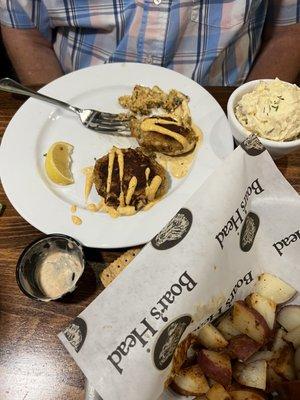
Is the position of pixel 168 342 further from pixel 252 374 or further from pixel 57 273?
pixel 57 273

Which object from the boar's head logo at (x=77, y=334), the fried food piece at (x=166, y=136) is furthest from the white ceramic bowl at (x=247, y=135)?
the boar's head logo at (x=77, y=334)

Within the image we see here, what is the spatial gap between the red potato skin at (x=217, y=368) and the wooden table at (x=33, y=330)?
1.01 ft

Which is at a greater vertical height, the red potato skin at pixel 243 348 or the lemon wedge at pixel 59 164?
the lemon wedge at pixel 59 164

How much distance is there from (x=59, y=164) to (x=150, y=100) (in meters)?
0.40

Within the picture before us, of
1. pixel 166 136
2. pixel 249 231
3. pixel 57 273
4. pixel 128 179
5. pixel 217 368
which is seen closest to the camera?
pixel 217 368

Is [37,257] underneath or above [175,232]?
underneath

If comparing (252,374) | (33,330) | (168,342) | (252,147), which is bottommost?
(33,330)

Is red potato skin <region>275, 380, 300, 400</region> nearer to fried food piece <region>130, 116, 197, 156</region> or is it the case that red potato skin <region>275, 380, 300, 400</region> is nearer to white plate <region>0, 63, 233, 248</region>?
white plate <region>0, 63, 233, 248</region>

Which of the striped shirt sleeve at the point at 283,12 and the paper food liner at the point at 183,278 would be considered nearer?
the paper food liner at the point at 183,278

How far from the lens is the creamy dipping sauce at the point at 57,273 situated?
1.19m

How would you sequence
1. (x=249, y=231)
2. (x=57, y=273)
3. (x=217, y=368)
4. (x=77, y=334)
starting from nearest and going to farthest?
(x=77, y=334) < (x=217, y=368) < (x=249, y=231) < (x=57, y=273)

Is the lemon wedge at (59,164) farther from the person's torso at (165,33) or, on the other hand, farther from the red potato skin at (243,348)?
the red potato skin at (243,348)

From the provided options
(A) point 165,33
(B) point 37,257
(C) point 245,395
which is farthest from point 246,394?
(A) point 165,33

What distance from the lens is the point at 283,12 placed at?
1817mm
